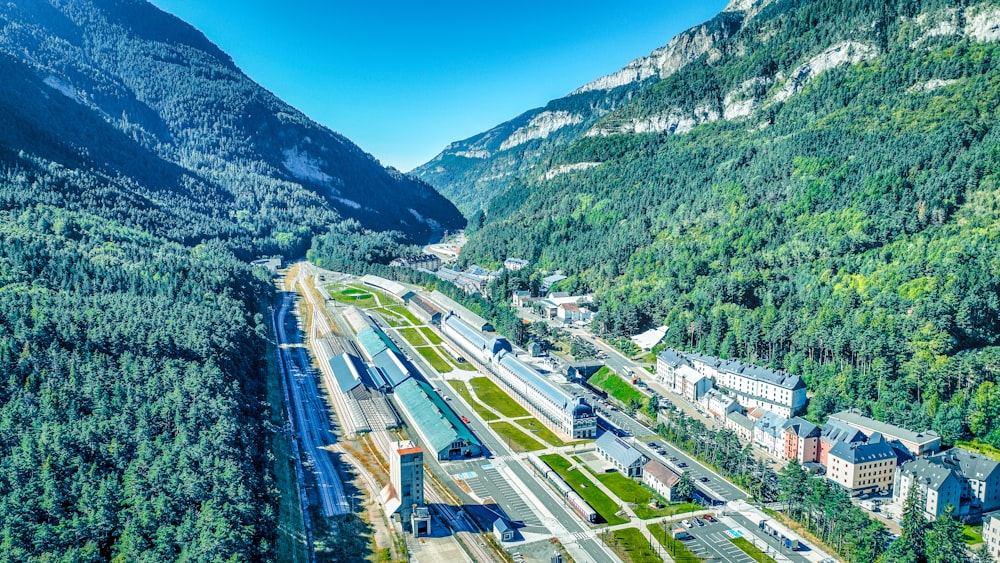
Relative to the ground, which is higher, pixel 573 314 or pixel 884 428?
pixel 573 314

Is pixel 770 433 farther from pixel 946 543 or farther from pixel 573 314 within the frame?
pixel 573 314

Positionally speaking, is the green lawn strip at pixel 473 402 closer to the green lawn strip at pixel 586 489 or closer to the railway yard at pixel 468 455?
the railway yard at pixel 468 455

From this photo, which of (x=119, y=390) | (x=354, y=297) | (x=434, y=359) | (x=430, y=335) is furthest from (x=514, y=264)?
(x=119, y=390)

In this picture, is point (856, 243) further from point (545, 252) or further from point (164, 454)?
point (164, 454)

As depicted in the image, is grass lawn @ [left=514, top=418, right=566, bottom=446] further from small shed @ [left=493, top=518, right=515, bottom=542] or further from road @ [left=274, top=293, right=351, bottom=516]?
road @ [left=274, top=293, right=351, bottom=516]

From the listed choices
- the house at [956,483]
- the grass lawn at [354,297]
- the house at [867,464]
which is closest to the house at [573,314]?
the grass lawn at [354,297]
